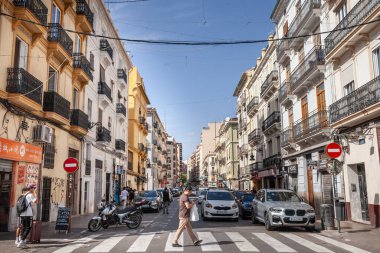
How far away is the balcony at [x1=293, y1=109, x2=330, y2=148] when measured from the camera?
20.1 m

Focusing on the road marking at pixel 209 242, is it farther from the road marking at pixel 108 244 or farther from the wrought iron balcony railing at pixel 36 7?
the wrought iron balcony railing at pixel 36 7

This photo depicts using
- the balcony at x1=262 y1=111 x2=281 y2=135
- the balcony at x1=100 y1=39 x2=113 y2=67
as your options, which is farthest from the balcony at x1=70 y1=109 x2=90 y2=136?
the balcony at x1=262 y1=111 x2=281 y2=135

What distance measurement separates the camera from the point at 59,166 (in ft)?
64.3

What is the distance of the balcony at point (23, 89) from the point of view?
13.8 metres

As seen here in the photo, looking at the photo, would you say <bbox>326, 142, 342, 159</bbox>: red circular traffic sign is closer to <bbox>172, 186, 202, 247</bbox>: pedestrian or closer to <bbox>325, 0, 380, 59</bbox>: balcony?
<bbox>325, 0, 380, 59</bbox>: balcony

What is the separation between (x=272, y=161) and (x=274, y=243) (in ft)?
77.7

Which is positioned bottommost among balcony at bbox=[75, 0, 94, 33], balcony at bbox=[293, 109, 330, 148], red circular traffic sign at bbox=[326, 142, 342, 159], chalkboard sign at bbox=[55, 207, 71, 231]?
chalkboard sign at bbox=[55, 207, 71, 231]

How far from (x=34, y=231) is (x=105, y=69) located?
20.6m

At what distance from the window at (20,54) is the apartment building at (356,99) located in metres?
14.2

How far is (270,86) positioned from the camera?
107ft

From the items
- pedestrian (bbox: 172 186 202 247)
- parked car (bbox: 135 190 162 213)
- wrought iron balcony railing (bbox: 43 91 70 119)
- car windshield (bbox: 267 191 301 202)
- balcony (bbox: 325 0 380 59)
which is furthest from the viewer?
parked car (bbox: 135 190 162 213)

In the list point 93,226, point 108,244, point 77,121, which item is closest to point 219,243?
point 108,244

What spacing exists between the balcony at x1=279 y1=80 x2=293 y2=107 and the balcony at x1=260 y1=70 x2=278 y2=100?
260 cm

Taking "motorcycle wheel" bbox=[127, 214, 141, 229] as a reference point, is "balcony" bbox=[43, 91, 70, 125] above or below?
above
